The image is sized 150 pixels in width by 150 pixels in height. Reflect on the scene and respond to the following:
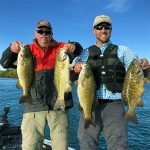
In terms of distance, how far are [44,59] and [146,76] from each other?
2.23m

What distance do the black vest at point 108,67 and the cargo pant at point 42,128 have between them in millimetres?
1223

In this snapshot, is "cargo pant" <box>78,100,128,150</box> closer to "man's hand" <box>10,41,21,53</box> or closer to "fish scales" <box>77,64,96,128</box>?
"fish scales" <box>77,64,96,128</box>

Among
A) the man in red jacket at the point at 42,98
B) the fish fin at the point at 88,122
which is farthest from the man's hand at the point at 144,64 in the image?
the man in red jacket at the point at 42,98

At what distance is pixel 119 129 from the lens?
6383mm

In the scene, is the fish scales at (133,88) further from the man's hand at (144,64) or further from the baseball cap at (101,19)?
the baseball cap at (101,19)

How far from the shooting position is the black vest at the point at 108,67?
6.54m

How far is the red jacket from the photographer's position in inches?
279

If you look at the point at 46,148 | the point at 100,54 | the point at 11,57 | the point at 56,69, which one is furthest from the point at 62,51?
the point at 46,148

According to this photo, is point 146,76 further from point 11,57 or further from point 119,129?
point 11,57

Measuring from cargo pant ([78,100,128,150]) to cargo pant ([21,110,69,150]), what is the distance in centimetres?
72

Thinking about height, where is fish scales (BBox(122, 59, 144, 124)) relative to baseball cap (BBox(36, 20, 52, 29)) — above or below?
below

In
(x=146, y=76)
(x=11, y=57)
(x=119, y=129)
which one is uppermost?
(x=11, y=57)

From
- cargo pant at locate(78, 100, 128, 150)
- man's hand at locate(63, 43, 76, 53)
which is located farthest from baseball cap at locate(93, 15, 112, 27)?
cargo pant at locate(78, 100, 128, 150)

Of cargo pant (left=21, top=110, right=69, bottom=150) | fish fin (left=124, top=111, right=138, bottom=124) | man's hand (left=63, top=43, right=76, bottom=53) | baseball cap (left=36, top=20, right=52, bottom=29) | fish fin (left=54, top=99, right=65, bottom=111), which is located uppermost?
baseball cap (left=36, top=20, right=52, bottom=29)
